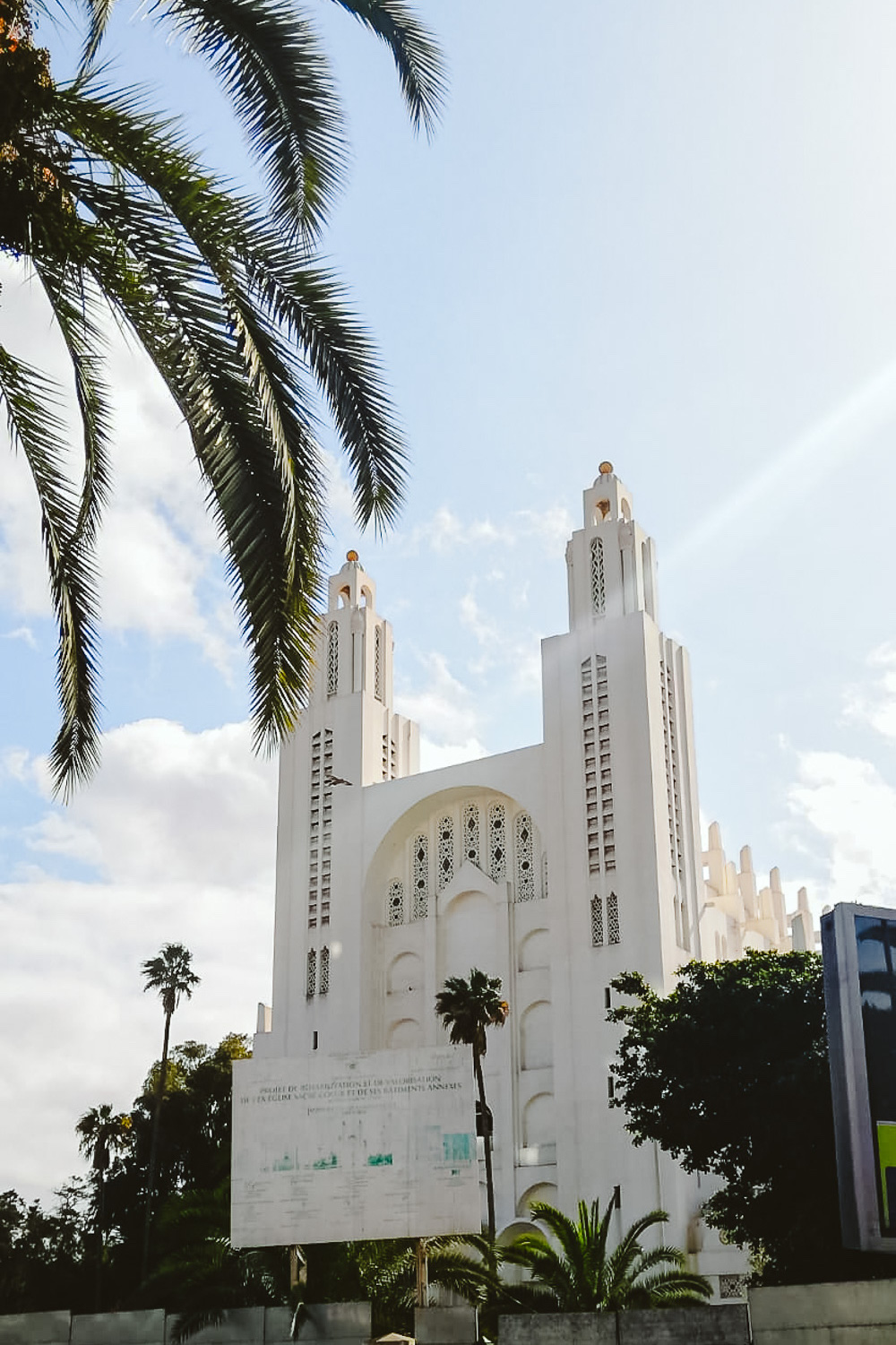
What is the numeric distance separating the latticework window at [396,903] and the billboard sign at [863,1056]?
29.7 m

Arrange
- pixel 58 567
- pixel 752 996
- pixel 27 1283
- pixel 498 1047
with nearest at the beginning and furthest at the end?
pixel 58 567, pixel 752 996, pixel 498 1047, pixel 27 1283

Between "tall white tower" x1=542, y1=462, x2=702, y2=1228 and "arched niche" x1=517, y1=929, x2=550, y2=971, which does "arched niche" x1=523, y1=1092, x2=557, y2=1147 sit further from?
"arched niche" x1=517, y1=929, x2=550, y2=971

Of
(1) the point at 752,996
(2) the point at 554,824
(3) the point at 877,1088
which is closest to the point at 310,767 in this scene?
(2) the point at 554,824

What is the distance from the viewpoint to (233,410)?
8.46 metres

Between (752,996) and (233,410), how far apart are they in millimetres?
20979

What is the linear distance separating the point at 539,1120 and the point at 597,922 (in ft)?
16.8

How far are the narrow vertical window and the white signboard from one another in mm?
23041

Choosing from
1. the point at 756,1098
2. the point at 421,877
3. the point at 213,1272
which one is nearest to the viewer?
the point at 213,1272

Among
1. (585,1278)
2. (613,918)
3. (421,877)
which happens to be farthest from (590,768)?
(585,1278)

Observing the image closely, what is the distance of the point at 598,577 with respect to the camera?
4200 cm

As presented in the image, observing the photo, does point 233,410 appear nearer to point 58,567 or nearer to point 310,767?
point 58,567

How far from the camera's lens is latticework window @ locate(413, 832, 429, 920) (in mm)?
42156

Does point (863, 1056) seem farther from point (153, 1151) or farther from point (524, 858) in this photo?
point (153, 1151)

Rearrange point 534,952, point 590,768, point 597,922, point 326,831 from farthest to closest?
point 326,831
point 534,952
point 590,768
point 597,922
